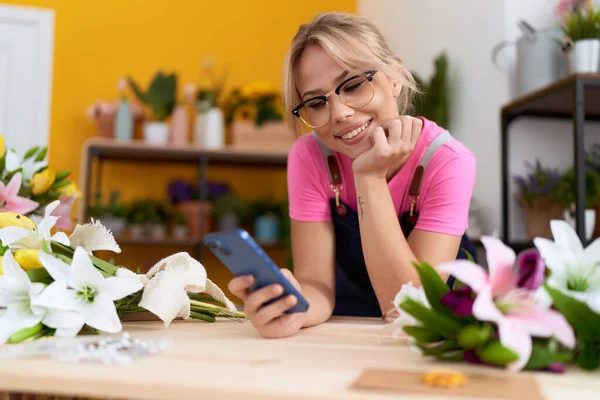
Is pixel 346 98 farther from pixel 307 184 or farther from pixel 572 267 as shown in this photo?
pixel 572 267

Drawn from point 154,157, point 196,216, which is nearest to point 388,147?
point 196,216

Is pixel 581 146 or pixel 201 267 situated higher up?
pixel 581 146

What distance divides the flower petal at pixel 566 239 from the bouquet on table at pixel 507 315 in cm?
4

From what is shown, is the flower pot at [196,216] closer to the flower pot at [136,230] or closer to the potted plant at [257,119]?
the flower pot at [136,230]

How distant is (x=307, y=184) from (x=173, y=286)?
2.36 feet

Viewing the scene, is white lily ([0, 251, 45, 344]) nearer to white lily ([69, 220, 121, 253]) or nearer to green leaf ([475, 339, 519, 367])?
white lily ([69, 220, 121, 253])

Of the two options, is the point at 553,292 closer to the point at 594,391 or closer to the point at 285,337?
the point at 594,391

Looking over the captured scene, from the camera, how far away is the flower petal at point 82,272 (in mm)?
742

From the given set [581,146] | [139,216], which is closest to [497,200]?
[581,146]

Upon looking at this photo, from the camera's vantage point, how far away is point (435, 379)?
54cm

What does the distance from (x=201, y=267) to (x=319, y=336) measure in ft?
0.68

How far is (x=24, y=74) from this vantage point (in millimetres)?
4078

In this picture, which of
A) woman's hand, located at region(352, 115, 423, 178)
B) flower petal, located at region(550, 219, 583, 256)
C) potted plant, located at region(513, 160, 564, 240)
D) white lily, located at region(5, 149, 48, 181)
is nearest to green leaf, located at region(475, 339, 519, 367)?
flower petal, located at region(550, 219, 583, 256)

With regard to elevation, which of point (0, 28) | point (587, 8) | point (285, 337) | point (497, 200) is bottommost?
point (285, 337)
